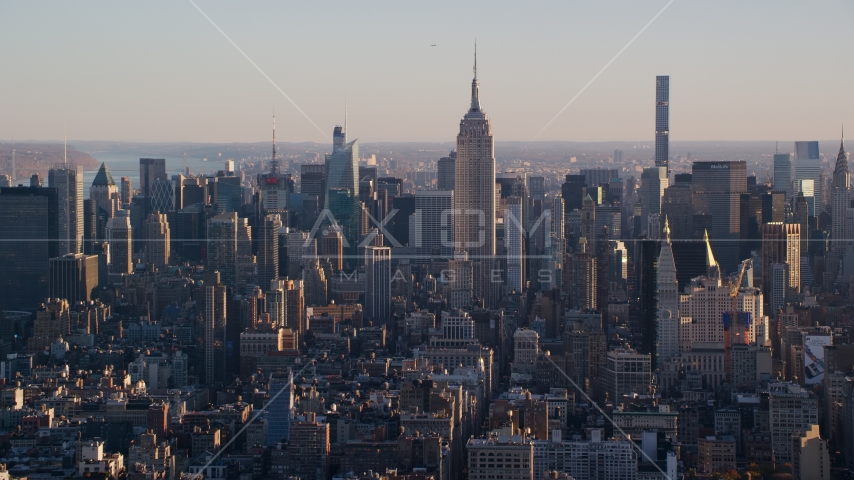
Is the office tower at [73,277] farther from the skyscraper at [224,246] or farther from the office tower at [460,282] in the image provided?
the office tower at [460,282]

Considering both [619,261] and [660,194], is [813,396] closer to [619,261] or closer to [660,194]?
[619,261]

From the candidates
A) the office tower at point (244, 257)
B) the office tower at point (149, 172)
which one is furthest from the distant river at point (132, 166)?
the office tower at point (244, 257)

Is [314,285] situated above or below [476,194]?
A: below

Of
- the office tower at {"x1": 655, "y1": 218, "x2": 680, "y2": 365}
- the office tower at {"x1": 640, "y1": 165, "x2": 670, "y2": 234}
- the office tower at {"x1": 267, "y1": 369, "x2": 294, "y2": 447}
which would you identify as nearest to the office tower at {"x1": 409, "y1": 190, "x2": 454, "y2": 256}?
the office tower at {"x1": 640, "y1": 165, "x2": 670, "y2": 234}

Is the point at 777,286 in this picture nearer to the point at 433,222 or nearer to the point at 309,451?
the point at 433,222

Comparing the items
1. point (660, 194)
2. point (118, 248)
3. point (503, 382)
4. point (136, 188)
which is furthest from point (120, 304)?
point (660, 194)

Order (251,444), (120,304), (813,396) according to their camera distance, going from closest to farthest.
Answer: (251,444), (813,396), (120,304)

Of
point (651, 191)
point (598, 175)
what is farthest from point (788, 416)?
point (651, 191)

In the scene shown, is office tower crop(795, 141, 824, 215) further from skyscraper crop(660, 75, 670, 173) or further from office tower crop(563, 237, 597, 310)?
office tower crop(563, 237, 597, 310)
